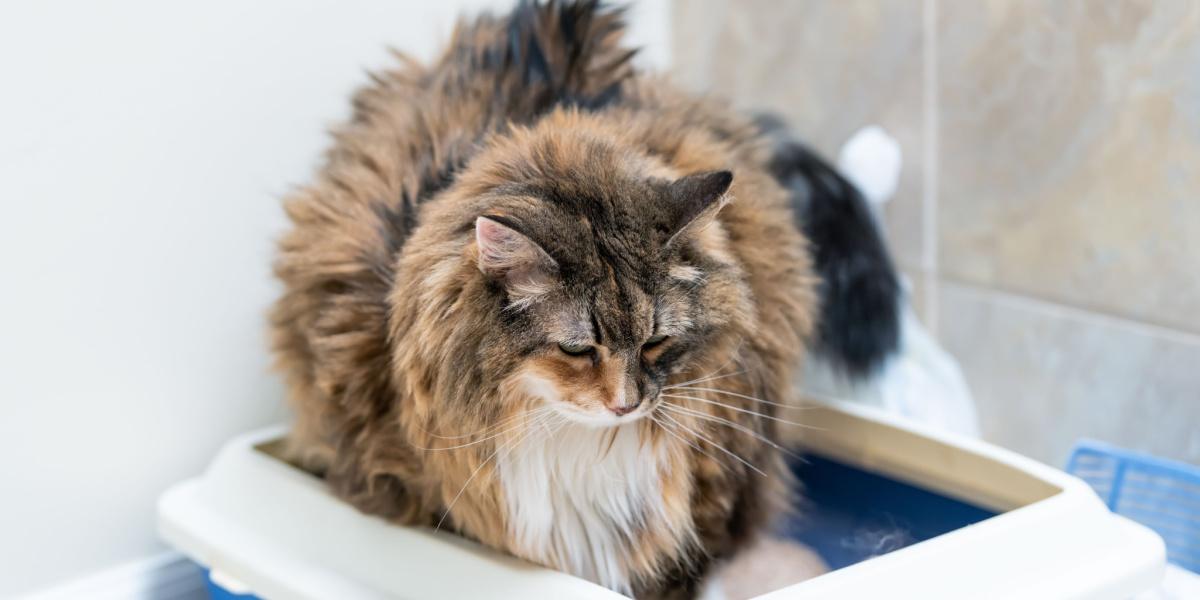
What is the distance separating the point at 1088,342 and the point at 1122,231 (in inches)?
7.3

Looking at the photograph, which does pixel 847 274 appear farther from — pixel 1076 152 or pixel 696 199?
pixel 696 199

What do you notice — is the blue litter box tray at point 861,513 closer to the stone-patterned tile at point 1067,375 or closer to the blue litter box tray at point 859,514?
the blue litter box tray at point 859,514

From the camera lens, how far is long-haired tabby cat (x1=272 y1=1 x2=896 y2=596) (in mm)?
1083

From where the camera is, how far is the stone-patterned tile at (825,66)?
6.08 feet

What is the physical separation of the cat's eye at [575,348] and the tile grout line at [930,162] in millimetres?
979

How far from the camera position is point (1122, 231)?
1.60m

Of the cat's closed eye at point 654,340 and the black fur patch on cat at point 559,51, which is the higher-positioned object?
the black fur patch on cat at point 559,51

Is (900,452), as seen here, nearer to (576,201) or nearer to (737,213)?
(737,213)

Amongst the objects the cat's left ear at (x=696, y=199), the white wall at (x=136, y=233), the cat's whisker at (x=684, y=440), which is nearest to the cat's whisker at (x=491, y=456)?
the cat's whisker at (x=684, y=440)

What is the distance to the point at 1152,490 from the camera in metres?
1.44

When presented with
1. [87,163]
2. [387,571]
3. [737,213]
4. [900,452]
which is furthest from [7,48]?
[900,452]

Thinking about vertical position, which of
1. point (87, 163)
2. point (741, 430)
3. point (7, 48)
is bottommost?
point (741, 430)

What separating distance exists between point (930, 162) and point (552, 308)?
998 mm

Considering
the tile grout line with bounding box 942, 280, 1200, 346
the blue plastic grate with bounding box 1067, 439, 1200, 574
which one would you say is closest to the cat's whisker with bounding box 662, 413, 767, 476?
the blue plastic grate with bounding box 1067, 439, 1200, 574
